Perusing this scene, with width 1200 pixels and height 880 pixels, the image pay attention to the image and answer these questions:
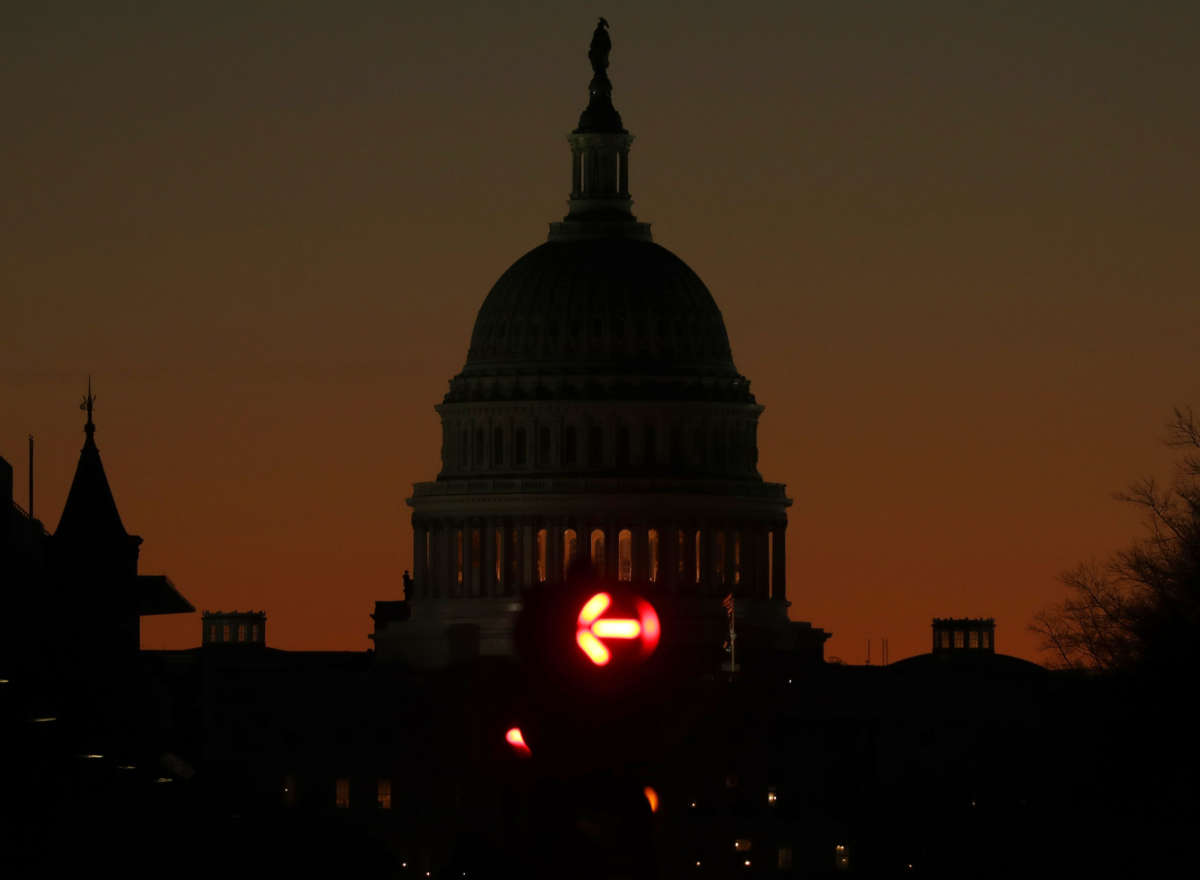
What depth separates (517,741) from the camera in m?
59.8

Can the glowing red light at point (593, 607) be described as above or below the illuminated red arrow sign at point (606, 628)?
above

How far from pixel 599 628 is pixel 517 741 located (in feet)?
5.11

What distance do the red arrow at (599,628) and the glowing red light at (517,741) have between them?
118cm

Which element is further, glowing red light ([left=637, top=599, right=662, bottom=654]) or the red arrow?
the red arrow

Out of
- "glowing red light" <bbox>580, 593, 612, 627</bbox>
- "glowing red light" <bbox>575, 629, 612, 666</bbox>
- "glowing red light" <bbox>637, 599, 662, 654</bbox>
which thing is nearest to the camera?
"glowing red light" <bbox>637, 599, 662, 654</bbox>

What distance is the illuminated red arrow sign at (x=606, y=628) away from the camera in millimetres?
59575

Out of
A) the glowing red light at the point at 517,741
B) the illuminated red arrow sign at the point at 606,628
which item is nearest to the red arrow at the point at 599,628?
the illuminated red arrow sign at the point at 606,628

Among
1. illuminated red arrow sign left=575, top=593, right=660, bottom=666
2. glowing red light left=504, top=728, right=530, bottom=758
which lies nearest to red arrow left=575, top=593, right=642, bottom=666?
illuminated red arrow sign left=575, top=593, right=660, bottom=666

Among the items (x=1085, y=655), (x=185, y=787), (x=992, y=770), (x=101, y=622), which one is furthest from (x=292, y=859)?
(x=992, y=770)

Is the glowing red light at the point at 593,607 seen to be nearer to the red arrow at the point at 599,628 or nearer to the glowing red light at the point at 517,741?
the red arrow at the point at 599,628

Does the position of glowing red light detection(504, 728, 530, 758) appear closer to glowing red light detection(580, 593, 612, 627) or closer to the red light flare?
the red light flare

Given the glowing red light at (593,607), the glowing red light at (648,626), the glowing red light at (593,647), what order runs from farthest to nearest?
1. the glowing red light at (593,607)
2. the glowing red light at (593,647)
3. the glowing red light at (648,626)

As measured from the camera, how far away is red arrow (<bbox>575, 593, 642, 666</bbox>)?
59.8 meters

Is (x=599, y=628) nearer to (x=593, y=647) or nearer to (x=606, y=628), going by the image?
(x=606, y=628)
